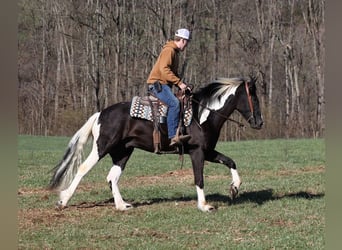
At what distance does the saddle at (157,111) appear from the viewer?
8.68 m

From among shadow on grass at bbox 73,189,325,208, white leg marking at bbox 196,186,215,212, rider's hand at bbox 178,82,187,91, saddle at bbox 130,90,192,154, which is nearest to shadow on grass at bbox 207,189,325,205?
shadow on grass at bbox 73,189,325,208

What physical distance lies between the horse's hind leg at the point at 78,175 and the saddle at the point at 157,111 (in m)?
0.95

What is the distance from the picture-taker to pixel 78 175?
8.91 metres

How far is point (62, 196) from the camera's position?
893 centimetres

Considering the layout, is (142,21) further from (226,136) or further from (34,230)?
(34,230)

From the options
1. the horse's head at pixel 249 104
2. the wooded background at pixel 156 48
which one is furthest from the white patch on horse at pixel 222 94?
the wooded background at pixel 156 48

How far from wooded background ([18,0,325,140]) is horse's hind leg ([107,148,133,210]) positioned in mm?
32840

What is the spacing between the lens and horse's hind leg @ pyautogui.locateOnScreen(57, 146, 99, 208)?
348 inches

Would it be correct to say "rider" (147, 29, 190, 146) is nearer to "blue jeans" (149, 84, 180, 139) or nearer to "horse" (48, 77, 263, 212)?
"blue jeans" (149, 84, 180, 139)

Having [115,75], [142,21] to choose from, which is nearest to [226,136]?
[115,75]

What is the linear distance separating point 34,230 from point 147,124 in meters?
2.62

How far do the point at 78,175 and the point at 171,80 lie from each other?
2.22 m

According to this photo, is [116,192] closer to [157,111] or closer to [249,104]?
[157,111]
